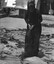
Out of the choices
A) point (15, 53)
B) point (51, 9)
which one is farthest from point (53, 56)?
point (51, 9)

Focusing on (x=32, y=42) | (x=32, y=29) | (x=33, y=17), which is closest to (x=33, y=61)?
(x=32, y=42)

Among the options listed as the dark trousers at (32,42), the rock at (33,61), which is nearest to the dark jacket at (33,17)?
the dark trousers at (32,42)

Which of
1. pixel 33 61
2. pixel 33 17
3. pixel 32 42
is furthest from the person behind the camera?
pixel 32 42

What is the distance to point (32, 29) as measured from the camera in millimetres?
4273

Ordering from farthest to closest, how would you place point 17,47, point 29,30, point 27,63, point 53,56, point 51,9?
1. point 51,9
2. point 17,47
3. point 53,56
4. point 29,30
5. point 27,63

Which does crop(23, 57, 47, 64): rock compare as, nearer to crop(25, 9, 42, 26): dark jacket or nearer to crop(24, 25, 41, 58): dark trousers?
crop(24, 25, 41, 58): dark trousers

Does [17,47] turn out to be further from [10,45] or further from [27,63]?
[27,63]

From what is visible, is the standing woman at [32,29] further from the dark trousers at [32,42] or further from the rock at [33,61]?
the rock at [33,61]

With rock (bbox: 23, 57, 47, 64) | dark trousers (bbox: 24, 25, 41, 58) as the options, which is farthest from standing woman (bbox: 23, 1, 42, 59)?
rock (bbox: 23, 57, 47, 64)

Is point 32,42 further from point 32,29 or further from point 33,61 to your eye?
point 33,61

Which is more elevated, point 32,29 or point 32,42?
point 32,29

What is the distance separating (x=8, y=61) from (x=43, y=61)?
0.76 metres

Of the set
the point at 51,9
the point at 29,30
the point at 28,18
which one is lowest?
the point at 51,9

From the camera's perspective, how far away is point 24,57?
4332 millimetres
